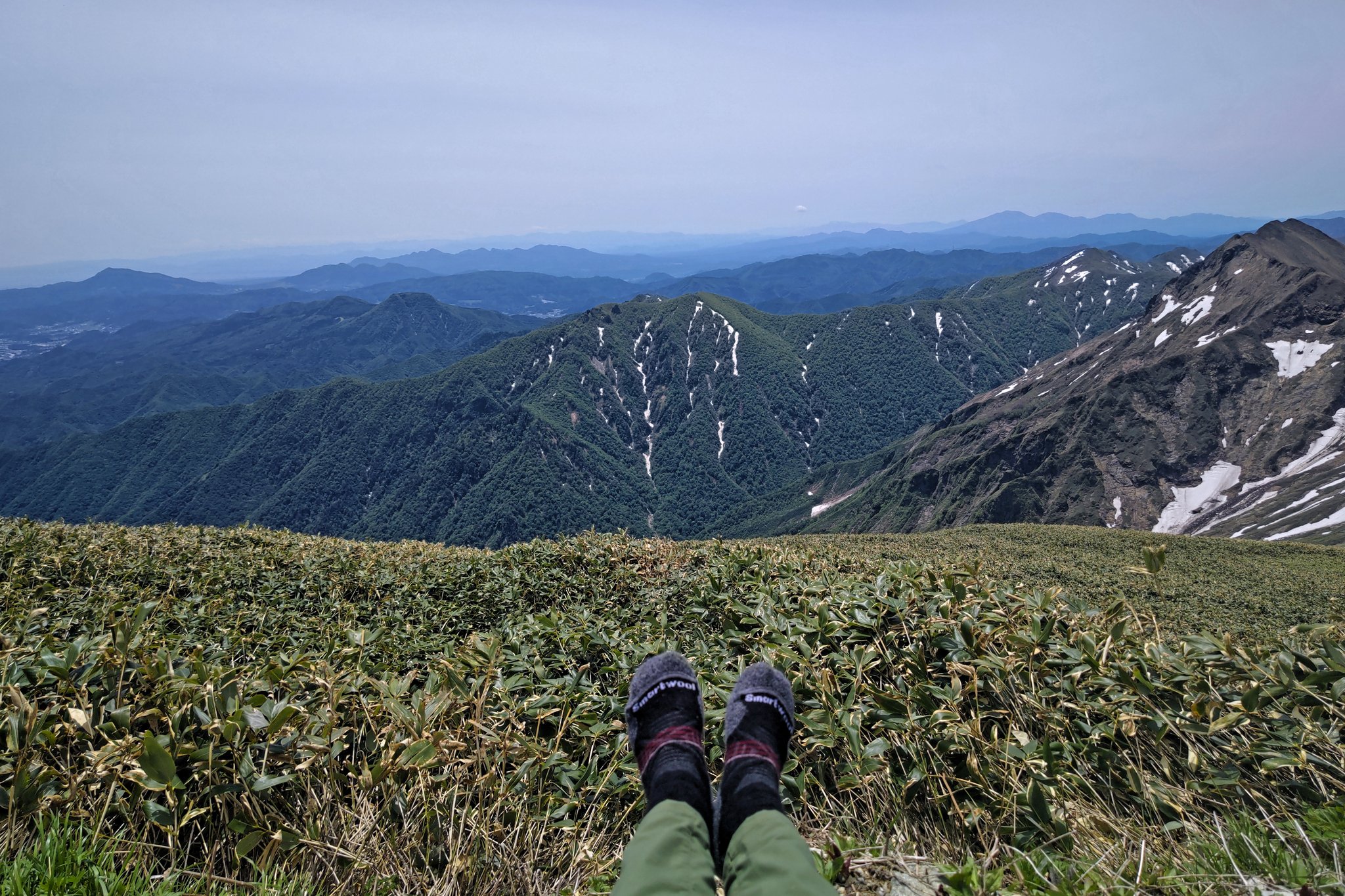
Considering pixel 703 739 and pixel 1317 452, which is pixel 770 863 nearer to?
pixel 703 739

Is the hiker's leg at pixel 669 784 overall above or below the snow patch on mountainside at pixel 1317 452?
above

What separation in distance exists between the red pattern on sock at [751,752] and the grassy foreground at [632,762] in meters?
0.26

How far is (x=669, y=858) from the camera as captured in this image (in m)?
2.58

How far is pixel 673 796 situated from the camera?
312 cm

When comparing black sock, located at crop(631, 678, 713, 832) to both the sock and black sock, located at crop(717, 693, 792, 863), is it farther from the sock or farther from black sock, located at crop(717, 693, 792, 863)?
black sock, located at crop(717, 693, 792, 863)

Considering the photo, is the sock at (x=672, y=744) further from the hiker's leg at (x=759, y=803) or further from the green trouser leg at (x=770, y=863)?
the green trouser leg at (x=770, y=863)

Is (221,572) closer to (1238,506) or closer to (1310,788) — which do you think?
(1310,788)

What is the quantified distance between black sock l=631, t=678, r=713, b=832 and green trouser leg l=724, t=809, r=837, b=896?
27 cm

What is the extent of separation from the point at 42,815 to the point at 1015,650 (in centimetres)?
528

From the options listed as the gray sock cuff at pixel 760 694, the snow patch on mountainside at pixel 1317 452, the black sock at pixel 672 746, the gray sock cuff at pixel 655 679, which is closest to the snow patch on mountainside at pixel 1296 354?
the snow patch on mountainside at pixel 1317 452

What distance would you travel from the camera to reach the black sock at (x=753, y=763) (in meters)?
3.02

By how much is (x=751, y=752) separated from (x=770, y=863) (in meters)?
0.95

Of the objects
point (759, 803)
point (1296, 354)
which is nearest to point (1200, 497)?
point (1296, 354)

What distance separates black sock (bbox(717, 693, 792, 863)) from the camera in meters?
3.02
